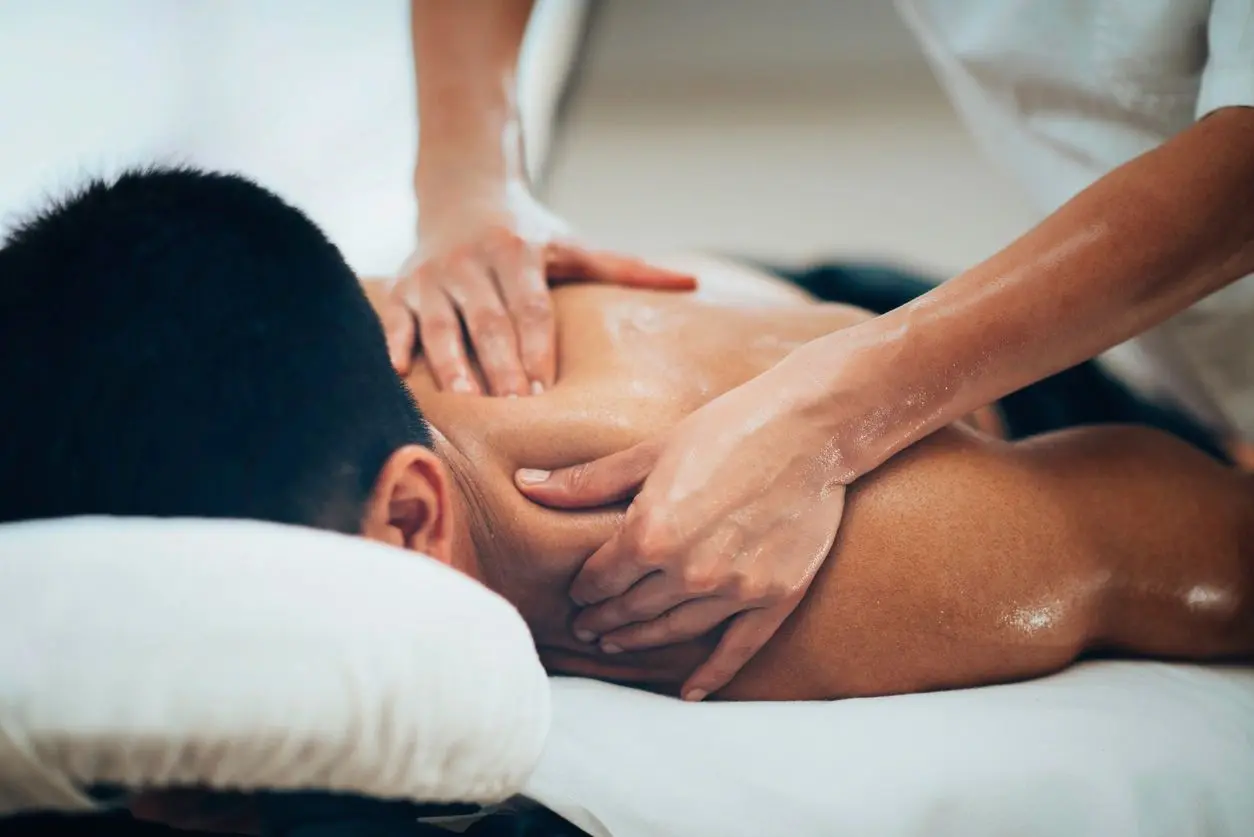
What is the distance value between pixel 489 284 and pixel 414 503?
0.23 meters

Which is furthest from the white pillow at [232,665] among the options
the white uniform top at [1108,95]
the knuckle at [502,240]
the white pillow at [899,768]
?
the white uniform top at [1108,95]

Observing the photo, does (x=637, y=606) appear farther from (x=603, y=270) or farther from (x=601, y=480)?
(x=603, y=270)

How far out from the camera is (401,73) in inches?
35.1

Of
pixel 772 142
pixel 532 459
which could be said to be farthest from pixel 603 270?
pixel 772 142

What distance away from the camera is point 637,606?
60 centimetres

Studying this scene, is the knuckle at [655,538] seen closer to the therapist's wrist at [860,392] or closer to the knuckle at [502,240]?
the therapist's wrist at [860,392]

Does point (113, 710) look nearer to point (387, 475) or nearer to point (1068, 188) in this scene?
point (387, 475)

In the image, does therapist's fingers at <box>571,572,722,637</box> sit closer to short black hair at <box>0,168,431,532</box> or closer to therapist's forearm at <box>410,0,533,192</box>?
short black hair at <box>0,168,431,532</box>

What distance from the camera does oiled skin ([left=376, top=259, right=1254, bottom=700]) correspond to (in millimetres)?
634

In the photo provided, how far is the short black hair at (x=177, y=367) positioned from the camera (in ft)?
1.46

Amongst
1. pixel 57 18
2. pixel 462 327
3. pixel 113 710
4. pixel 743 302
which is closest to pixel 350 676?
pixel 113 710

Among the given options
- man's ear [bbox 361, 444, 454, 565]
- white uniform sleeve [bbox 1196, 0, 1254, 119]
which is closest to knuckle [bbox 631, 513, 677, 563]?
man's ear [bbox 361, 444, 454, 565]

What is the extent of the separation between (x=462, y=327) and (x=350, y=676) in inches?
13.8

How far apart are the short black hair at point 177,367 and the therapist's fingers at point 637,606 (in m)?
0.17
